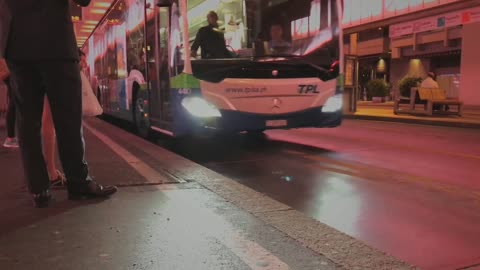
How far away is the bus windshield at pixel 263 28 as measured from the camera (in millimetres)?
7301

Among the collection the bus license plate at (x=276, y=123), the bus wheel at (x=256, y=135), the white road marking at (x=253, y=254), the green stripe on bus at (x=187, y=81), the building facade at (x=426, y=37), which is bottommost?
the bus wheel at (x=256, y=135)

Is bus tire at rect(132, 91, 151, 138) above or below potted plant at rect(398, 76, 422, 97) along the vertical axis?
below

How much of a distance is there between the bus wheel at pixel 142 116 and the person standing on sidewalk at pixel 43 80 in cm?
520

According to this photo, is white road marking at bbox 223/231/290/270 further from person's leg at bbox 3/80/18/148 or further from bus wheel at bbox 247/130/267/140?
bus wheel at bbox 247/130/267/140

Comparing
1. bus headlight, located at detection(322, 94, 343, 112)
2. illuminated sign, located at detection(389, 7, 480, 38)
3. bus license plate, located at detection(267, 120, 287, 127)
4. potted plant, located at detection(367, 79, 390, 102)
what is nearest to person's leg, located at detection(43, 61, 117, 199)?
bus license plate, located at detection(267, 120, 287, 127)

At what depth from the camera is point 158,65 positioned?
8289mm

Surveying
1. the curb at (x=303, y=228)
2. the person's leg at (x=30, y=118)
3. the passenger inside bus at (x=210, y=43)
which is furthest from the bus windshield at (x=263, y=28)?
the person's leg at (x=30, y=118)

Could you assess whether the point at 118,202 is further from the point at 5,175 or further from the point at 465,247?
the point at 465,247

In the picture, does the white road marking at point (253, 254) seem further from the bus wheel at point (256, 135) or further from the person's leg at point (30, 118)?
the bus wheel at point (256, 135)

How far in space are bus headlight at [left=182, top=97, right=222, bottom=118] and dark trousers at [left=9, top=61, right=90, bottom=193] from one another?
3.18m

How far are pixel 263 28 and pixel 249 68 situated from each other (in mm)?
739

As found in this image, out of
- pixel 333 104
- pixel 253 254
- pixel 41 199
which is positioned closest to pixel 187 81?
pixel 333 104

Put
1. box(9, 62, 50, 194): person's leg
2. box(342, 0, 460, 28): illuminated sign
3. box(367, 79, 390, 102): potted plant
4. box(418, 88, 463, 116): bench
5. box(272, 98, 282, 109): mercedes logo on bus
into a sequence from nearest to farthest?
1. box(9, 62, 50, 194): person's leg
2. box(272, 98, 282, 109): mercedes logo on bus
3. box(418, 88, 463, 116): bench
4. box(342, 0, 460, 28): illuminated sign
5. box(367, 79, 390, 102): potted plant

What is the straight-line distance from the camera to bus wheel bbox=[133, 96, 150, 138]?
9336mm
